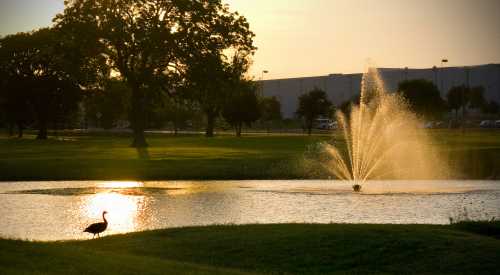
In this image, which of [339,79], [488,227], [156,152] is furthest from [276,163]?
[339,79]

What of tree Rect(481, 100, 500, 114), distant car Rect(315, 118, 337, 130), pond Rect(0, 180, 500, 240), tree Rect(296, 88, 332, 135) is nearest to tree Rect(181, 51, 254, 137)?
pond Rect(0, 180, 500, 240)

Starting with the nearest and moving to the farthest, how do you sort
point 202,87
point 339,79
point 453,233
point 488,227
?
point 453,233, point 488,227, point 202,87, point 339,79

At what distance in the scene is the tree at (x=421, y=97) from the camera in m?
118

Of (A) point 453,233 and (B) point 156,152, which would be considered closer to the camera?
(A) point 453,233

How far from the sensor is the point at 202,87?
263ft

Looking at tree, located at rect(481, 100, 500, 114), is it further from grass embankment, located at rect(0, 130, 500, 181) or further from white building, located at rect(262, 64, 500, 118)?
grass embankment, located at rect(0, 130, 500, 181)

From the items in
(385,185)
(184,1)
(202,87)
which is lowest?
(385,185)

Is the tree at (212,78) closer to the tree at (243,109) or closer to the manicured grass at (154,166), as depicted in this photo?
the manicured grass at (154,166)

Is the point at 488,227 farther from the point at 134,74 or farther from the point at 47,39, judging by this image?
the point at 47,39

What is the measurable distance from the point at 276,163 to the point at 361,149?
14918 mm

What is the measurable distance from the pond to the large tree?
3012 cm

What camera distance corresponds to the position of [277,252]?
21.8 m

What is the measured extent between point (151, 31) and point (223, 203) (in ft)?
144

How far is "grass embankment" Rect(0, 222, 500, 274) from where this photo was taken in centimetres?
1856
